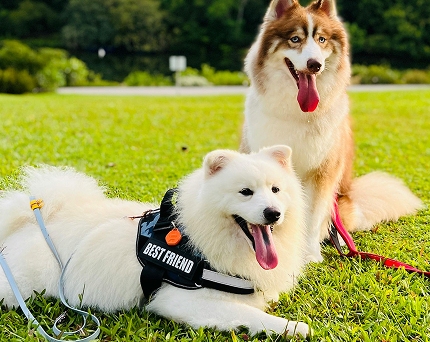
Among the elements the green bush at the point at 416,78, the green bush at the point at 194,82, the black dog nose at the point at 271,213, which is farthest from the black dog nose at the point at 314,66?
the green bush at the point at 416,78

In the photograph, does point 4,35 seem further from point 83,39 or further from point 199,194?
point 199,194

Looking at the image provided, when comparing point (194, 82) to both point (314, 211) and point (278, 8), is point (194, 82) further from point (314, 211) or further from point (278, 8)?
point (314, 211)

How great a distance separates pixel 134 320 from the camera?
246cm

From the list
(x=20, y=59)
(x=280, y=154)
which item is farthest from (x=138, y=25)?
(x=280, y=154)

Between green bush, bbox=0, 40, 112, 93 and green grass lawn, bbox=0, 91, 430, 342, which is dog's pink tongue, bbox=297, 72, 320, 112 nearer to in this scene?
green grass lawn, bbox=0, 91, 430, 342

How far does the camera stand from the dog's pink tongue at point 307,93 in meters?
3.26

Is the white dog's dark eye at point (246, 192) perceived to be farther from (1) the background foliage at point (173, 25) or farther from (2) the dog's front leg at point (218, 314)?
(1) the background foliage at point (173, 25)

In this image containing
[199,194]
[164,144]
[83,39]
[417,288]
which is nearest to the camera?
[199,194]

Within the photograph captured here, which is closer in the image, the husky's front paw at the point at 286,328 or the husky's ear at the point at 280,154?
the husky's front paw at the point at 286,328

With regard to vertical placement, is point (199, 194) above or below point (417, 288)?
above

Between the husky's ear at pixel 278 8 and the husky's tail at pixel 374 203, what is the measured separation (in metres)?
1.70

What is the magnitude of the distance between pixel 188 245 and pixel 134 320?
52 centimetres

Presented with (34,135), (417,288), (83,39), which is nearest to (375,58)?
(83,39)

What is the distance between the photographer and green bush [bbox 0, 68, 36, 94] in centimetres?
1607
